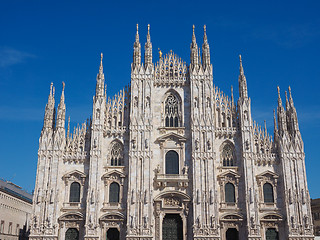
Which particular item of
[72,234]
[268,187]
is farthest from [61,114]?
[268,187]

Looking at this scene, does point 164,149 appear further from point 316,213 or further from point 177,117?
point 316,213

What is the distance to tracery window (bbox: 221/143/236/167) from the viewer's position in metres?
42.6

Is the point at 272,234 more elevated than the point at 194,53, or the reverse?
the point at 194,53

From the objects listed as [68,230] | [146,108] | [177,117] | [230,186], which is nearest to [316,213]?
[230,186]

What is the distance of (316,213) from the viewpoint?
55031 mm

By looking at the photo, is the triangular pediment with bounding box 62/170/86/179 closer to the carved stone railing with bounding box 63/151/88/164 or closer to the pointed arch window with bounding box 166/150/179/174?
the carved stone railing with bounding box 63/151/88/164

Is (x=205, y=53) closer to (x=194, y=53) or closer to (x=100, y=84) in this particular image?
(x=194, y=53)

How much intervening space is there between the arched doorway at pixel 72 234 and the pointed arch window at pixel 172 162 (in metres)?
10.8

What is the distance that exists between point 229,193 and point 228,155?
3.97 m

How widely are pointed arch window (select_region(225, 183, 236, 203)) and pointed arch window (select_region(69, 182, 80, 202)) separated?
49.3ft

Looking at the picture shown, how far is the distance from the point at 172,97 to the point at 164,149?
236 inches

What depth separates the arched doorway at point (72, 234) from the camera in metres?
39.9

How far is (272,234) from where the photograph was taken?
40.4 m

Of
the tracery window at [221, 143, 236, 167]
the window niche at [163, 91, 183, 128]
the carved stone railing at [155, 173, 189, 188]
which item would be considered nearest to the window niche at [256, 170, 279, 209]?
the tracery window at [221, 143, 236, 167]
